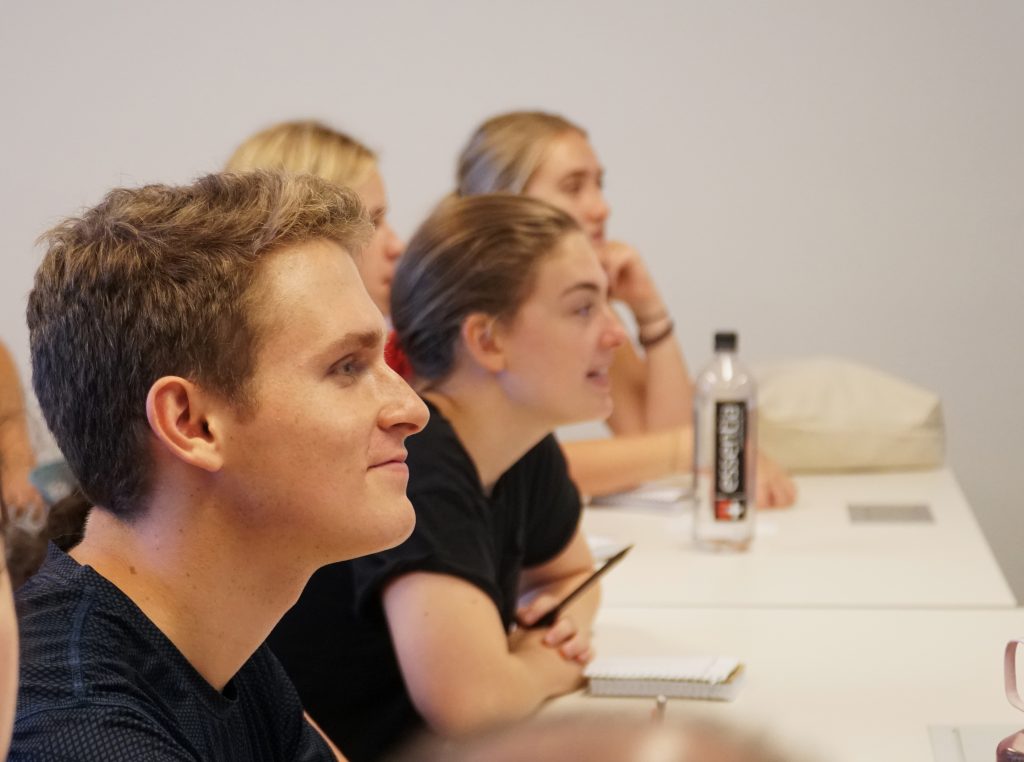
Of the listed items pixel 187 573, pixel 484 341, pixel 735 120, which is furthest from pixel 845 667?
pixel 735 120

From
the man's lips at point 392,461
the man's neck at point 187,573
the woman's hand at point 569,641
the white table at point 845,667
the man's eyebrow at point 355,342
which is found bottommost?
the white table at point 845,667

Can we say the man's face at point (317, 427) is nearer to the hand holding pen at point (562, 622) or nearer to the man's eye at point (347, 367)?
the man's eye at point (347, 367)

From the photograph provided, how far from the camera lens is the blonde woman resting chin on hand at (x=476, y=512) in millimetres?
1483

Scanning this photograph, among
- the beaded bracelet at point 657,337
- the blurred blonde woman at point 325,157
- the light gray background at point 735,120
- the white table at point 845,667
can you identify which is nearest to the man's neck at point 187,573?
the white table at point 845,667

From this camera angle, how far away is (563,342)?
1800 mm

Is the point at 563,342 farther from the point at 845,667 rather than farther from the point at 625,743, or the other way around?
the point at 625,743

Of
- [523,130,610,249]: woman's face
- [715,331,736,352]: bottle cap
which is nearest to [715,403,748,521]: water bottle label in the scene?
[715,331,736,352]: bottle cap

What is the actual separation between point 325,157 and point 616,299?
3.42 feet

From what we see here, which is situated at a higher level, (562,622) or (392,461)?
(392,461)

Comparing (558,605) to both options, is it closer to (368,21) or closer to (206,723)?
(206,723)

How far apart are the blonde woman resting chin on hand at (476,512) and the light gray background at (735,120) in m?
2.04

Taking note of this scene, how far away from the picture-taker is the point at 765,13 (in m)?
3.74

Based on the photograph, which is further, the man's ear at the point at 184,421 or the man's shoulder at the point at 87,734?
the man's ear at the point at 184,421

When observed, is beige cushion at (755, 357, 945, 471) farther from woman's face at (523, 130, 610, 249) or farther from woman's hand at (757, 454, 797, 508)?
woman's face at (523, 130, 610, 249)
